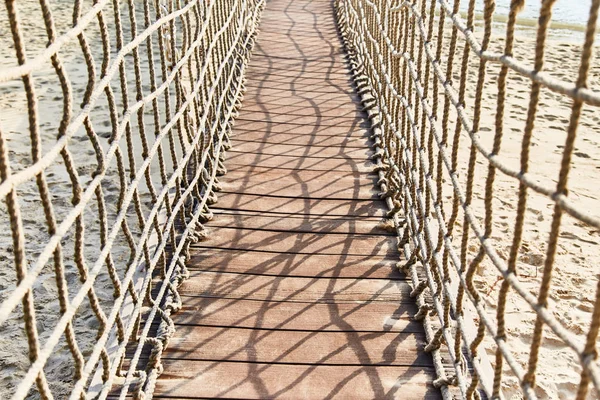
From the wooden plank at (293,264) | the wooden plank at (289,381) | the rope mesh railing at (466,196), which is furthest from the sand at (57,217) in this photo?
the rope mesh railing at (466,196)

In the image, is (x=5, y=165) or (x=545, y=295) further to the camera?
(x=545, y=295)

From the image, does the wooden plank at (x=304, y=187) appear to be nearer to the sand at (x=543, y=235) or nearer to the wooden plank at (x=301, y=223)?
the wooden plank at (x=301, y=223)

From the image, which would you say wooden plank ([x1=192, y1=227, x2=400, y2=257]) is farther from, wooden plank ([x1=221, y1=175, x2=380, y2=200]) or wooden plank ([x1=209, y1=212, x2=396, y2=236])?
wooden plank ([x1=221, y1=175, x2=380, y2=200])

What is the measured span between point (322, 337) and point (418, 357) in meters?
0.32

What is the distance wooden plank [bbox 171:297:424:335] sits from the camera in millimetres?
2025

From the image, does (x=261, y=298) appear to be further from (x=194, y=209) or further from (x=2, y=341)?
(x=2, y=341)

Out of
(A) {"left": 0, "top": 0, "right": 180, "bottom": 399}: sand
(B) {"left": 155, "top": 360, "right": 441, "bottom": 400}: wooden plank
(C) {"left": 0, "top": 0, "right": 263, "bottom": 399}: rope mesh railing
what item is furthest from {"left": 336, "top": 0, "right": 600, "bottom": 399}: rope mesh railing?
(A) {"left": 0, "top": 0, "right": 180, "bottom": 399}: sand

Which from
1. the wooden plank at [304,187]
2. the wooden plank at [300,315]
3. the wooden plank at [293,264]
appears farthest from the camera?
the wooden plank at [304,187]

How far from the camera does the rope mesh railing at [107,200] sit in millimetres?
1170

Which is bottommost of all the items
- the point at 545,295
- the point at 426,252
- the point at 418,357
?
the point at 418,357

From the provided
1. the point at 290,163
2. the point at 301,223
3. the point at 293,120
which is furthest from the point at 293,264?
A: the point at 293,120

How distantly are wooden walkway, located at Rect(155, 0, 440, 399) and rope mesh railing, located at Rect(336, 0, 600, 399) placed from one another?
0.11 meters

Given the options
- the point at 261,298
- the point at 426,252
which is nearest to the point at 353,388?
the point at 261,298

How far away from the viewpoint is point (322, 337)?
198cm
